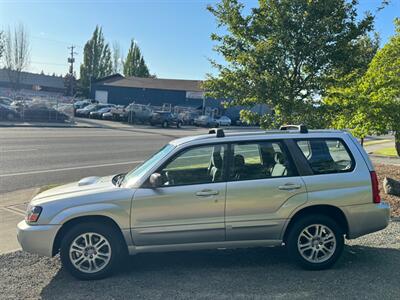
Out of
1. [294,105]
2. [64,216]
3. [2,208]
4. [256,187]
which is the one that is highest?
[294,105]

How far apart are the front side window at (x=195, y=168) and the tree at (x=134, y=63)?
292 ft

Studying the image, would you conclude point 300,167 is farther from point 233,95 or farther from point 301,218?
→ point 233,95

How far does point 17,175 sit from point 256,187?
824 cm

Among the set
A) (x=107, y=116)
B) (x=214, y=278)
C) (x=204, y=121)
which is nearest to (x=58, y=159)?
(x=214, y=278)

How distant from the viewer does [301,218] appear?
193 inches

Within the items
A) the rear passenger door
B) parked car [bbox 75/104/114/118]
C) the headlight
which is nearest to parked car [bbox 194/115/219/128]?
parked car [bbox 75/104/114/118]

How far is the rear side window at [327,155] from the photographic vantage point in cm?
505

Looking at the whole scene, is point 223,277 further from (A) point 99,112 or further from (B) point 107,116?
(A) point 99,112

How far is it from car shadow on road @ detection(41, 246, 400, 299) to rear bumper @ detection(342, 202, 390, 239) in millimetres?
425

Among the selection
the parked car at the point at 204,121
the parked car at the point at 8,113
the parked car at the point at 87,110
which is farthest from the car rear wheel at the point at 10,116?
the parked car at the point at 204,121

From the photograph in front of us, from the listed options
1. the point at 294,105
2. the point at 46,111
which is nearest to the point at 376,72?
the point at 294,105

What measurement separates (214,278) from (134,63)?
3579 inches

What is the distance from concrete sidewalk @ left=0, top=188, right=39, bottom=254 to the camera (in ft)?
19.3

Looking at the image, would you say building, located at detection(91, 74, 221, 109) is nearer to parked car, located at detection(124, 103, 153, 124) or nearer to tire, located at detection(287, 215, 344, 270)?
parked car, located at detection(124, 103, 153, 124)
